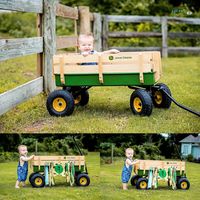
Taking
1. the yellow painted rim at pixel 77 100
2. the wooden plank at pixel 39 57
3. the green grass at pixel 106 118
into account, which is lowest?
the green grass at pixel 106 118

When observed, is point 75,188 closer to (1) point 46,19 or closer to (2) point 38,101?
(2) point 38,101

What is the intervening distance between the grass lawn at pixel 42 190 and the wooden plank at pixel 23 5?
1271mm

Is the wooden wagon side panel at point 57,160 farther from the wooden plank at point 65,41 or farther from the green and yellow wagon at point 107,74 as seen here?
the wooden plank at point 65,41

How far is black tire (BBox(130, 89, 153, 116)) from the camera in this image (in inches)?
176

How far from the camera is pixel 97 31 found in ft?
30.1

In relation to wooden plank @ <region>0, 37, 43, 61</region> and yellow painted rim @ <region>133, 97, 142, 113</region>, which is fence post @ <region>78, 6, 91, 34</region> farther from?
yellow painted rim @ <region>133, 97, 142, 113</region>

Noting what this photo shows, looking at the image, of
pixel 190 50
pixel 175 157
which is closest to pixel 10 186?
pixel 175 157

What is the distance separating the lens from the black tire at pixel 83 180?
5.15m

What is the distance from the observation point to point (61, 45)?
6.18m

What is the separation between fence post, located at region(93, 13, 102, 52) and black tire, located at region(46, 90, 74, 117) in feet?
13.7

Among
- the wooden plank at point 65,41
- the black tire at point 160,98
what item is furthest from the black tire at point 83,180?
the wooden plank at point 65,41

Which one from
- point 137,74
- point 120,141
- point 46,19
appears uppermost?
point 46,19

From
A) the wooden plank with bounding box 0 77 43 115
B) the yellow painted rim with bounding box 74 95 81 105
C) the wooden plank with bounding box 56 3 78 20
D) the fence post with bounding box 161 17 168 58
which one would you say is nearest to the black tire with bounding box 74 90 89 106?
the yellow painted rim with bounding box 74 95 81 105

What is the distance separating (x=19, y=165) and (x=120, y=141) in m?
0.85
